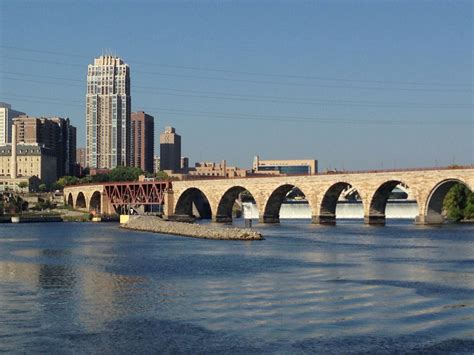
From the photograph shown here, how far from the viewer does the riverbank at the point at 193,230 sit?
83562mm

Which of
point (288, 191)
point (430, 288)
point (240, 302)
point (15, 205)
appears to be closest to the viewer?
point (240, 302)

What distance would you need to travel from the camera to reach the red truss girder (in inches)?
6245

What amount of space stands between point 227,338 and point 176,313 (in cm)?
543

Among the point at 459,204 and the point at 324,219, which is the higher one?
the point at 459,204

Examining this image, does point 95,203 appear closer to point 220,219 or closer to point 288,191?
point 220,219

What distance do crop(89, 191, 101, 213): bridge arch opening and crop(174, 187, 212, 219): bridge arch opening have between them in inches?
1042

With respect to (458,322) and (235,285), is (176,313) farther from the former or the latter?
(458,322)

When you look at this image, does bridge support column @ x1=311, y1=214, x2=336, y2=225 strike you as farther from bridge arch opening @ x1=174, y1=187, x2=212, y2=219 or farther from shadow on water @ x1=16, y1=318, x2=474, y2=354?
shadow on water @ x1=16, y1=318, x2=474, y2=354

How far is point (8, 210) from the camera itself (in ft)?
585

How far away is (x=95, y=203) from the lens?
189 meters

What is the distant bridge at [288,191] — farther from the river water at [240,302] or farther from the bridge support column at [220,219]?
the river water at [240,302]

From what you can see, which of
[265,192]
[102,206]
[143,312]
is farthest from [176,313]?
[102,206]

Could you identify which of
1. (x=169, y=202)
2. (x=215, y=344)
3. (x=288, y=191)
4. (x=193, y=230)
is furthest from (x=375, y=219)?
(x=215, y=344)

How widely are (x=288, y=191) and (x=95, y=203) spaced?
241 feet
